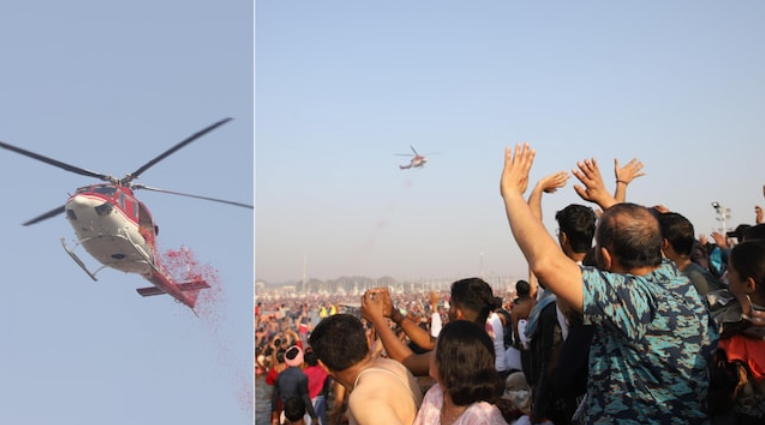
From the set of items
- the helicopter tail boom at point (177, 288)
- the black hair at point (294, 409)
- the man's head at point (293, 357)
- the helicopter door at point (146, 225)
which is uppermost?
the helicopter door at point (146, 225)

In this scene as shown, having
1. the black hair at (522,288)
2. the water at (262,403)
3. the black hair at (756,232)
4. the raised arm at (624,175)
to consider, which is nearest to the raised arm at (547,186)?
the raised arm at (624,175)

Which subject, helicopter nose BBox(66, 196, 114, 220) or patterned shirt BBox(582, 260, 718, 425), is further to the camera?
helicopter nose BBox(66, 196, 114, 220)

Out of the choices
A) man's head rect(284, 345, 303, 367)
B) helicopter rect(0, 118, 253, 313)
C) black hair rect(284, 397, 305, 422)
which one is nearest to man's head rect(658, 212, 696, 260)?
black hair rect(284, 397, 305, 422)

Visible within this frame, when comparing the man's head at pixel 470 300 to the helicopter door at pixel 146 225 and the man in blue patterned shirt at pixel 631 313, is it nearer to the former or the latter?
the man in blue patterned shirt at pixel 631 313

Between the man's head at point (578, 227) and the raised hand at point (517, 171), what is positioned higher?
the raised hand at point (517, 171)

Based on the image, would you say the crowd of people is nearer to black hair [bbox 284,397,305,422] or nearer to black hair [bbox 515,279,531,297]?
black hair [bbox 515,279,531,297]

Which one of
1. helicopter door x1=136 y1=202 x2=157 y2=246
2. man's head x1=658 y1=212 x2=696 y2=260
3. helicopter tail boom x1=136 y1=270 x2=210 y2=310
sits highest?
man's head x1=658 y1=212 x2=696 y2=260

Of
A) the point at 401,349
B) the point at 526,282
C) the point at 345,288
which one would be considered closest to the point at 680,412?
the point at 401,349
